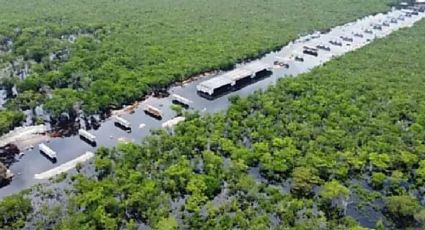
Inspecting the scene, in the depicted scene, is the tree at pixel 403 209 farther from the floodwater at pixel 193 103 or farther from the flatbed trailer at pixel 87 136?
the flatbed trailer at pixel 87 136

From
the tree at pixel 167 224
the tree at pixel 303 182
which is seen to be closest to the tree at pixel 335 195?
the tree at pixel 303 182

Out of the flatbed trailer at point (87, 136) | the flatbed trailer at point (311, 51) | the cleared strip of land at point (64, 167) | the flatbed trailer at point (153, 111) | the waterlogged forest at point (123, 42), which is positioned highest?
the waterlogged forest at point (123, 42)

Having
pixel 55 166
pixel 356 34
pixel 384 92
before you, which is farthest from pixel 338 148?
pixel 356 34

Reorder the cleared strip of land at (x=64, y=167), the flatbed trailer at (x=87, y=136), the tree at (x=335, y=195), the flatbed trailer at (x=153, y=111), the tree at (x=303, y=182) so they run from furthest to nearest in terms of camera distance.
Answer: the flatbed trailer at (x=153, y=111) → the flatbed trailer at (x=87, y=136) → the cleared strip of land at (x=64, y=167) → the tree at (x=303, y=182) → the tree at (x=335, y=195)

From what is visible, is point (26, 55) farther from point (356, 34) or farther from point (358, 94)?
point (356, 34)

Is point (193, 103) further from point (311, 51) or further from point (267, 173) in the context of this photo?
point (311, 51)

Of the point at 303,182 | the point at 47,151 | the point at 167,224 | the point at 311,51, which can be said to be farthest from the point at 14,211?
the point at 311,51
